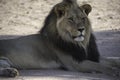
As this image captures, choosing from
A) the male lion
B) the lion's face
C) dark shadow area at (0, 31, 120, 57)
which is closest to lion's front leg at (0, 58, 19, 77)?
the male lion

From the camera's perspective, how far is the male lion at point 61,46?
8.15 meters

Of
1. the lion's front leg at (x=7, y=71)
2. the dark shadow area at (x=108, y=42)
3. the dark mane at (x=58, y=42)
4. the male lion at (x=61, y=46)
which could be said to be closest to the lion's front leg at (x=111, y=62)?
the male lion at (x=61, y=46)

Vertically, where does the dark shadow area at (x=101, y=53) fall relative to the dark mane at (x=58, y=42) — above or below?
below

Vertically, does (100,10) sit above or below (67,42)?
below

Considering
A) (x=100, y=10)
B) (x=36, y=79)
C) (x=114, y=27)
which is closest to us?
(x=36, y=79)

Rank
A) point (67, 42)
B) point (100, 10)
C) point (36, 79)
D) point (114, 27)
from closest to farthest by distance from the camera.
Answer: point (36, 79) < point (67, 42) < point (114, 27) < point (100, 10)

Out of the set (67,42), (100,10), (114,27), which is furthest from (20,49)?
(100,10)

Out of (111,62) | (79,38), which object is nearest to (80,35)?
(79,38)

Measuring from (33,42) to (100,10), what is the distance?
666cm

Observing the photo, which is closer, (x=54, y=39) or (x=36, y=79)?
(x=36, y=79)

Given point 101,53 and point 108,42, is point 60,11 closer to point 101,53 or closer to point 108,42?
point 101,53

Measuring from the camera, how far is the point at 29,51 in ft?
27.9

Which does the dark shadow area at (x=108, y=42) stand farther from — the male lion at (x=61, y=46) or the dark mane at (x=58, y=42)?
the dark mane at (x=58, y=42)

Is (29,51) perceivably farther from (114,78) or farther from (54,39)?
(114,78)
